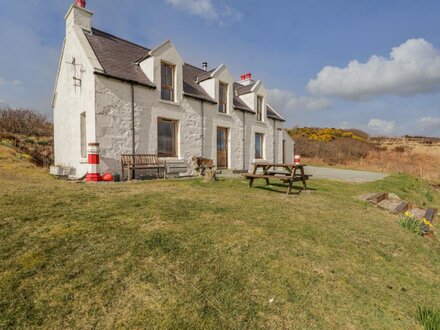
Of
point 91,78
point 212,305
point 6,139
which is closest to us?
point 212,305

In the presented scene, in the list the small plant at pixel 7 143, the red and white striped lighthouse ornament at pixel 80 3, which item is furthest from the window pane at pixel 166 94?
the small plant at pixel 7 143

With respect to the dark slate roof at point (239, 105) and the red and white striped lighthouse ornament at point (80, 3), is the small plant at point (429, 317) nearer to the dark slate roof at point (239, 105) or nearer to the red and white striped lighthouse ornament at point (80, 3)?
the dark slate roof at point (239, 105)

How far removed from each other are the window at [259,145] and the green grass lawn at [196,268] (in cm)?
1304

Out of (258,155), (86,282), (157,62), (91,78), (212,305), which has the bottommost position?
(212,305)

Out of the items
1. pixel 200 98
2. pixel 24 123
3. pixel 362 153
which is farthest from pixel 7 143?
pixel 362 153

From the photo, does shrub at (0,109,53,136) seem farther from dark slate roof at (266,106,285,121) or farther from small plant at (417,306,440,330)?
small plant at (417,306,440,330)

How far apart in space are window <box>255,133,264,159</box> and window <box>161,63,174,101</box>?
7.75 m

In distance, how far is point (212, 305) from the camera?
242 centimetres

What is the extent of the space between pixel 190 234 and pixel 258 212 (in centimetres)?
202

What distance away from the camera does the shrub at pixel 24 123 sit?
51.7 feet

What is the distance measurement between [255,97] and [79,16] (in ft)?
36.5

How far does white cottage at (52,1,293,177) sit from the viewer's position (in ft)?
33.0


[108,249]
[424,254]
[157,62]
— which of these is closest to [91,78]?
[157,62]

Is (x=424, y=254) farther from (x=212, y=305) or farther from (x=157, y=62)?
(x=157, y=62)
